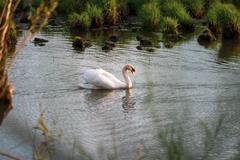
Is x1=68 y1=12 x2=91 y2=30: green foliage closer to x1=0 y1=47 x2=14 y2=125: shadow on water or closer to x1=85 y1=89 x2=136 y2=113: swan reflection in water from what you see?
x1=85 y1=89 x2=136 y2=113: swan reflection in water

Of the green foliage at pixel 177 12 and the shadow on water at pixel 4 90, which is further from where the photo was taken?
the green foliage at pixel 177 12

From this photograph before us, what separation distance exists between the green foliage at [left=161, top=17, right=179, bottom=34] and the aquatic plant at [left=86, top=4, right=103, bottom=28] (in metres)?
2.79

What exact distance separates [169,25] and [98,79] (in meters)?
10.0

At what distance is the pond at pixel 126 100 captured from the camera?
9.75 metres

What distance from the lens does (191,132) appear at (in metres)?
10.9

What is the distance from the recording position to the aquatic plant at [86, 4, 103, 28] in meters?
26.5

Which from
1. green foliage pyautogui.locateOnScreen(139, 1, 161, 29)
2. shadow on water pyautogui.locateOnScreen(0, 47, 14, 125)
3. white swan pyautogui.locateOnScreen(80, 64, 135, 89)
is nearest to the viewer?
shadow on water pyautogui.locateOnScreen(0, 47, 14, 125)

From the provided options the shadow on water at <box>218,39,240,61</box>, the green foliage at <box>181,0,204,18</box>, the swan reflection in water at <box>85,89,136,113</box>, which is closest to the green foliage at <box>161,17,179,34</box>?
the shadow on water at <box>218,39,240,61</box>

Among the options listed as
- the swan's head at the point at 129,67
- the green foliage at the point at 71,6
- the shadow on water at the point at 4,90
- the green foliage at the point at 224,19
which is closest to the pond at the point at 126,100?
the swan's head at the point at 129,67

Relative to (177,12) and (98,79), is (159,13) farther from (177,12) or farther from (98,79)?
(98,79)

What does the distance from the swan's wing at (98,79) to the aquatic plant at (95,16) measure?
438 inches

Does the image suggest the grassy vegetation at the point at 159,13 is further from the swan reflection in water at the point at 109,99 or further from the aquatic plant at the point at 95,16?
the swan reflection in water at the point at 109,99

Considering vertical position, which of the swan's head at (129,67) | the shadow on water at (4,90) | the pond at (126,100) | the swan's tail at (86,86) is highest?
the shadow on water at (4,90)

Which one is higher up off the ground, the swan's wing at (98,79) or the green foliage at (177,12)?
A: the green foliage at (177,12)
